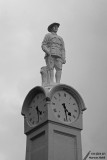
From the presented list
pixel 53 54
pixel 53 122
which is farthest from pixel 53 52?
pixel 53 122

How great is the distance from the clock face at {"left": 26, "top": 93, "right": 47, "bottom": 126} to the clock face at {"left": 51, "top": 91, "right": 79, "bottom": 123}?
16.0 inches

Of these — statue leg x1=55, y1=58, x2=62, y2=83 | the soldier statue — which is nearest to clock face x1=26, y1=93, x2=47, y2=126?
the soldier statue

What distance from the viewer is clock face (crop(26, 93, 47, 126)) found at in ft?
48.2

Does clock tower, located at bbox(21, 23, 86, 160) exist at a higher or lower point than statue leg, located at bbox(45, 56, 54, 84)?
lower

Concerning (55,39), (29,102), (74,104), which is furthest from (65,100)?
(55,39)

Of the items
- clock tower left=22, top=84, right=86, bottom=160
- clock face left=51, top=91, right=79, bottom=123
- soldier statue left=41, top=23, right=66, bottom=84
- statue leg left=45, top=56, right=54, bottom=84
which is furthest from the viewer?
soldier statue left=41, top=23, right=66, bottom=84

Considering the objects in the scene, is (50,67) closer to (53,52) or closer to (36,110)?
(53,52)

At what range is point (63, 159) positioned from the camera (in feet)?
45.8

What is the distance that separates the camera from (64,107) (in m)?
14.8

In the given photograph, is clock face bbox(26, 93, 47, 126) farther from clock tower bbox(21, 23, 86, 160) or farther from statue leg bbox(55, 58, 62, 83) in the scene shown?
statue leg bbox(55, 58, 62, 83)

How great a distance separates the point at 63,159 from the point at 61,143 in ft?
1.86

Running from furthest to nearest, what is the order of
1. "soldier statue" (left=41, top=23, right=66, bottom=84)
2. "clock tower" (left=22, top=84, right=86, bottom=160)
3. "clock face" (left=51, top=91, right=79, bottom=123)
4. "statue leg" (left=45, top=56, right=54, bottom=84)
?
"soldier statue" (left=41, top=23, right=66, bottom=84), "statue leg" (left=45, top=56, right=54, bottom=84), "clock face" (left=51, top=91, right=79, bottom=123), "clock tower" (left=22, top=84, right=86, bottom=160)

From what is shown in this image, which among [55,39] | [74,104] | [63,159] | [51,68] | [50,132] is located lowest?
[63,159]

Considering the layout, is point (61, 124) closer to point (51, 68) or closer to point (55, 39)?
point (51, 68)
